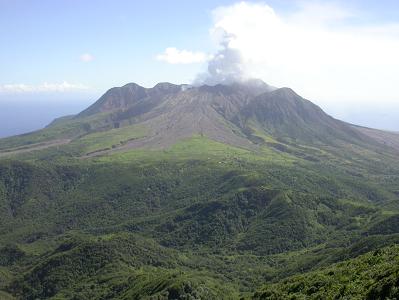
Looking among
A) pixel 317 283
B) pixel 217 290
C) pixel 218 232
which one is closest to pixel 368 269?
pixel 317 283

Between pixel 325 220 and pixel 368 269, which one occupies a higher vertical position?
pixel 368 269

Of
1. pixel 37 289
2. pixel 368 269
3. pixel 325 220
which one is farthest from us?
pixel 325 220

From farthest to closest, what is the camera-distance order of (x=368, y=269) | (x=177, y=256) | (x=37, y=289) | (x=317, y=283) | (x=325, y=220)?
(x=325, y=220) → (x=177, y=256) → (x=37, y=289) → (x=317, y=283) → (x=368, y=269)

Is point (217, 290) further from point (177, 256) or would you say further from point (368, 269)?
point (368, 269)

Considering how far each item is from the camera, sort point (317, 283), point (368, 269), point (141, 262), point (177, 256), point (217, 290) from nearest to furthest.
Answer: point (368, 269)
point (317, 283)
point (217, 290)
point (141, 262)
point (177, 256)

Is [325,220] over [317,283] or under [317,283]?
under

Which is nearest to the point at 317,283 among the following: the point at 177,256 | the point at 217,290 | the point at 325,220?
the point at 217,290

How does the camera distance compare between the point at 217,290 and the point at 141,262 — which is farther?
the point at 141,262

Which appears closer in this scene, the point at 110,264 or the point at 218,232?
the point at 110,264

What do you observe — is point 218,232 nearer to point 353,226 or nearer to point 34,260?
point 353,226
